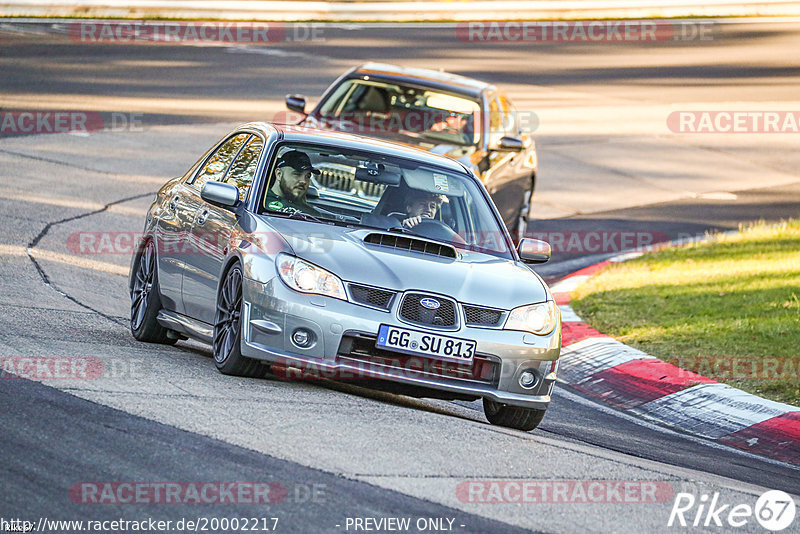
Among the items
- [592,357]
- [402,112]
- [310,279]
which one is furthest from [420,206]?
[402,112]

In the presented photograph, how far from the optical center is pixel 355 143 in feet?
29.3

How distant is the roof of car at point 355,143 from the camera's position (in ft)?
29.0

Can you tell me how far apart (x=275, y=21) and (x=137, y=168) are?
1689 cm

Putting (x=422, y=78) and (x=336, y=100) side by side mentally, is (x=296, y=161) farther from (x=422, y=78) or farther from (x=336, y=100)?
(x=422, y=78)

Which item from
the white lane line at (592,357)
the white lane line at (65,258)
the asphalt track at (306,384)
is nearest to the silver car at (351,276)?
the asphalt track at (306,384)

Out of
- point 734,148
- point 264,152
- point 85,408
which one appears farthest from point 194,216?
point 734,148

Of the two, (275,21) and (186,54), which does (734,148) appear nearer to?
(186,54)

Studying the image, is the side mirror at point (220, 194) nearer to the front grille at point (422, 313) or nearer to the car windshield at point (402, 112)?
the front grille at point (422, 313)

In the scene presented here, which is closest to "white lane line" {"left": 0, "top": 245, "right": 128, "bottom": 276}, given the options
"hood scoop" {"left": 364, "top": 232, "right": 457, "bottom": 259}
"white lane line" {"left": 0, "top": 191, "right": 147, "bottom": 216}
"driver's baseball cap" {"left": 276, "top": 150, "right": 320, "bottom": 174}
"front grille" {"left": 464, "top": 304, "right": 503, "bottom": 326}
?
"white lane line" {"left": 0, "top": 191, "right": 147, "bottom": 216}

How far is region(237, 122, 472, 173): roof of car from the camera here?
885 cm

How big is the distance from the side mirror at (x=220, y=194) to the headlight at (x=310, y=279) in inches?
32.2

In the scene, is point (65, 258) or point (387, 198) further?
point (65, 258)

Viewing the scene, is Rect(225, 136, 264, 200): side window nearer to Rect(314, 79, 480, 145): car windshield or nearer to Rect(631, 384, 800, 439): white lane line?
Rect(631, 384, 800, 439): white lane line

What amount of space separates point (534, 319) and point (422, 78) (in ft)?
24.3
